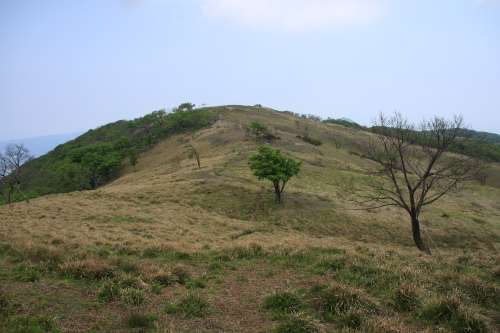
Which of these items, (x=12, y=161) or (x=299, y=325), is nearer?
(x=299, y=325)

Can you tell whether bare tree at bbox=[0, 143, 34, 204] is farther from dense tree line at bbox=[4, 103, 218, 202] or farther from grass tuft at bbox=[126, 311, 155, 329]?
grass tuft at bbox=[126, 311, 155, 329]

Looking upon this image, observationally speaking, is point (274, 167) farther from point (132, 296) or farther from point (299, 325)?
point (299, 325)

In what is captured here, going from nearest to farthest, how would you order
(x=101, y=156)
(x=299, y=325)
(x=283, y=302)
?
(x=299, y=325)
(x=283, y=302)
(x=101, y=156)

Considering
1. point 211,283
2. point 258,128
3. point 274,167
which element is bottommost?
point 211,283

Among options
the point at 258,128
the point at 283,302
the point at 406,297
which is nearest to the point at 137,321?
the point at 283,302

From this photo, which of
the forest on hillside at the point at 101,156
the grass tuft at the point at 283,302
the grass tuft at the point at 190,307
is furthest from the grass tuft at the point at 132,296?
the forest on hillside at the point at 101,156

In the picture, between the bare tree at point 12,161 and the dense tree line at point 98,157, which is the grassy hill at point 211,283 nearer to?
the bare tree at point 12,161

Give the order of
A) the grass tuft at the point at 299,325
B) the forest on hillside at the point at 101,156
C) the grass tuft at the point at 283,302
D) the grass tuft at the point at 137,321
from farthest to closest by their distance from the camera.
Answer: the forest on hillside at the point at 101,156, the grass tuft at the point at 283,302, the grass tuft at the point at 137,321, the grass tuft at the point at 299,325

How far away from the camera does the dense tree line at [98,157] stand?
54.4m

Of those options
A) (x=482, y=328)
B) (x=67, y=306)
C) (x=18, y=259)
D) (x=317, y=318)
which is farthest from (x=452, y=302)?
(x=18, y=259)

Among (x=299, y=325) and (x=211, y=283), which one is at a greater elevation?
(x=299, y=325)

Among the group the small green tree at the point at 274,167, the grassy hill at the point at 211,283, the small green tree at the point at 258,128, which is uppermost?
the small green tree at the point at 258,128

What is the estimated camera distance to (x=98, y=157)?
65.6 m

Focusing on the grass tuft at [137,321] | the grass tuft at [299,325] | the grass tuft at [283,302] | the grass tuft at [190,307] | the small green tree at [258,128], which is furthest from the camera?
the small green tree at [258,128]
